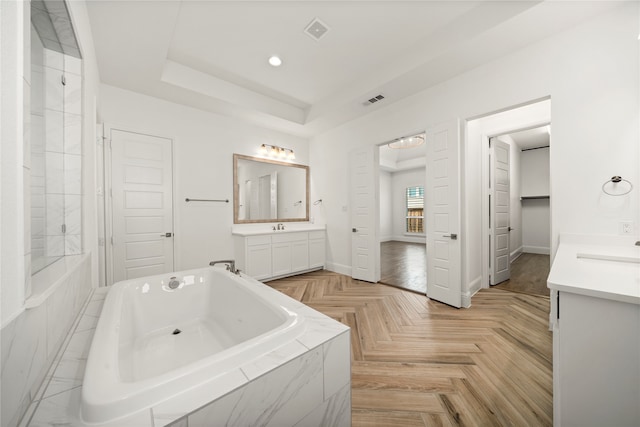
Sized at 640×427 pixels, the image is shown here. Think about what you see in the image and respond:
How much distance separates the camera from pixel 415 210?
7781 millimetres

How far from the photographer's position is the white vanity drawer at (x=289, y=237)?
364 cm

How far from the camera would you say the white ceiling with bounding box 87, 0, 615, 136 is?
6.04ft

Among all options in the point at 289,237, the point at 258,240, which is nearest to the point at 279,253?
the point at 289,237

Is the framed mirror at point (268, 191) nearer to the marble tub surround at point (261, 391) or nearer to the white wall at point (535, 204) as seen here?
the marble tub surround at point (261, 391)

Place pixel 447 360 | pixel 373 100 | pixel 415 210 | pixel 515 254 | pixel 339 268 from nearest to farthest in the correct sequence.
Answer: pixel 447 360 < pixel 373 100 < pixel 339 268 < pixel 515 254 < pixel 415 210

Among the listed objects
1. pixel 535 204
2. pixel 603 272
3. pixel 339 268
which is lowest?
pixel 339 268

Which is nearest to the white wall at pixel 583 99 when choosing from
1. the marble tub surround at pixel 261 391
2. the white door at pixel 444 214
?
the white door at pixel 444 214

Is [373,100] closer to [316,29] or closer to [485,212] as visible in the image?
[316,29]

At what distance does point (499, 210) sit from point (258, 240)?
12.1ft

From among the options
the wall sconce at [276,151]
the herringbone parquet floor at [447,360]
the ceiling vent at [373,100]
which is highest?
the ceiling vent at [373,100]

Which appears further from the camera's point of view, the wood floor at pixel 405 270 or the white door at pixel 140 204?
the wood floor at pixel 405 270

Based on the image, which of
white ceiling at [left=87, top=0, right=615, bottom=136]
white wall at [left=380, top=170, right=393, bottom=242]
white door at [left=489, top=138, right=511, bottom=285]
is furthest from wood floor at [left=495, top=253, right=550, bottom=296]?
white wall at [left=380, top=170, right=393, bottom=242]

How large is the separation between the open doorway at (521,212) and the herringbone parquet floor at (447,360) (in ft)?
2.47

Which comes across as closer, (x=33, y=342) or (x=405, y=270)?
(x=33, y=342)
